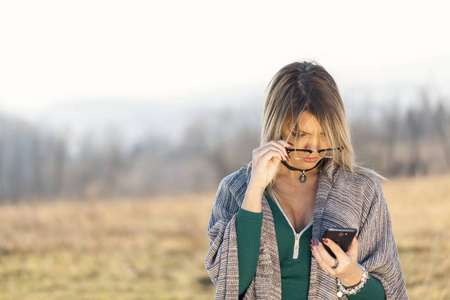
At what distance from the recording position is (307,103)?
2072mm

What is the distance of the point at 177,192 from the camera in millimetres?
15484

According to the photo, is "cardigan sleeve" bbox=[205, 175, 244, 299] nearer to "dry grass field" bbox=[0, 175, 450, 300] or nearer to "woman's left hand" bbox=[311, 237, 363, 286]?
"woman's left hand" bbox=[311, 237, 363, 286]

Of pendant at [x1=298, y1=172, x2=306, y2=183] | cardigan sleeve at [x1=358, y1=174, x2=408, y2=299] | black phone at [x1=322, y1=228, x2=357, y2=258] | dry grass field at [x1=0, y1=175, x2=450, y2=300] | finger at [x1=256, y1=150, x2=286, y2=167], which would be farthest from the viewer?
dry grass field at [x1=0, y1=175, x2=450, y2=300]

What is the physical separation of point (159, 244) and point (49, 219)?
85.5 inches

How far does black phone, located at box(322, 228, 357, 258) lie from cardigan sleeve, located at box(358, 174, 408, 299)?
0.74ft

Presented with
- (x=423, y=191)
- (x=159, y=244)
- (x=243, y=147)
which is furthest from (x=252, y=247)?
(x=243, y=147)

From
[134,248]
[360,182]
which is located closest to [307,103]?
[360,182]

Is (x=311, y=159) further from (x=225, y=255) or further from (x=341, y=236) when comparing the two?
(x=225, y=255)

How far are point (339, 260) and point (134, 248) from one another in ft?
25.0

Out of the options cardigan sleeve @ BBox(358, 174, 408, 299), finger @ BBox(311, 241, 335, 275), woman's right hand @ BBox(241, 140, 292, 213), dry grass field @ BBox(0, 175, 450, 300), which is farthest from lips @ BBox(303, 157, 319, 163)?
dry grass field @ BBox(0, 175, 450, 300)

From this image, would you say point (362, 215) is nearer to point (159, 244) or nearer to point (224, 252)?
point (224, 252)

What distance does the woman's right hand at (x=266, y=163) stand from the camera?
2.04 m

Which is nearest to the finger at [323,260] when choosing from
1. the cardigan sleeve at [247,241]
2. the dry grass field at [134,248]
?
the cardigan sleeve at [247,241]

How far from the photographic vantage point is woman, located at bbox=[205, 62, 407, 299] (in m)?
2.07
